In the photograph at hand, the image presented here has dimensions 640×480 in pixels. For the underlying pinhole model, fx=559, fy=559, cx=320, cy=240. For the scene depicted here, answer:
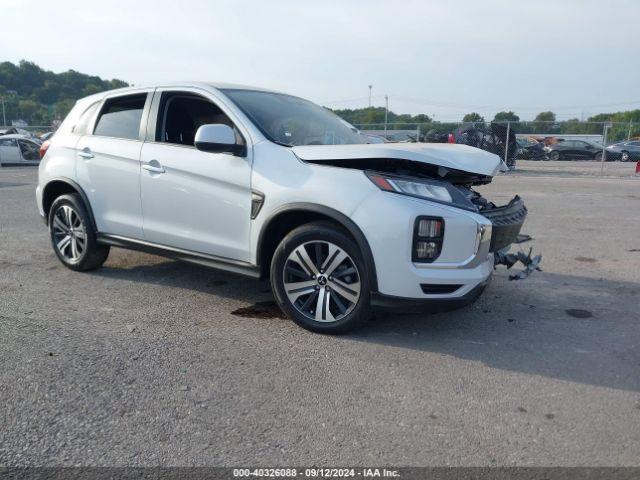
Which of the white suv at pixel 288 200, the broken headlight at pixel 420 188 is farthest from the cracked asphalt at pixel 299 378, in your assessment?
the broken headlight at pixel 420 188

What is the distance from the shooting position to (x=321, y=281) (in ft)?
13.1

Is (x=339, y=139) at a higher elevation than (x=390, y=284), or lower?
higher

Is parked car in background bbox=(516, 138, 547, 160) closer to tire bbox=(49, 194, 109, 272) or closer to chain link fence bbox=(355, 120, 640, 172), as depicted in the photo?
chain link fence bbox=(355, 120, 640, 172)

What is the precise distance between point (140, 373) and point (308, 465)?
1.39 metres

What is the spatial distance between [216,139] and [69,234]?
2.50 metres

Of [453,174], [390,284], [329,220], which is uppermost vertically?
[453,174]

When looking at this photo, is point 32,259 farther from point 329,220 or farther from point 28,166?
point 28,166

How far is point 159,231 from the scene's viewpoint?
4840 millimetres

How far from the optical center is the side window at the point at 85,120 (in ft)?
18.2

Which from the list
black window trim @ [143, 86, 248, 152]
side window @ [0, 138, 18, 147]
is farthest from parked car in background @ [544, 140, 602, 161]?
black window trim @ [143, 86, 248, 152]

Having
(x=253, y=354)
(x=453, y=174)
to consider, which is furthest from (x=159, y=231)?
(x=453, y=174)

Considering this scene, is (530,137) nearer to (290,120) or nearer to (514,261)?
(514,261)

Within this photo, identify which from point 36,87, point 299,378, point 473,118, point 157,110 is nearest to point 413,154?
point 299,378

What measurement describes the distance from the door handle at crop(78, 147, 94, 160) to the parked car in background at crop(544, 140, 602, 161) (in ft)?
99.1
